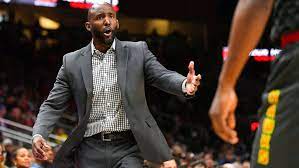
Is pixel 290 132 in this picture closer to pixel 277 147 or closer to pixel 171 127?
pixel 277 147

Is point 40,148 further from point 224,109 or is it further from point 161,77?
point 224,109

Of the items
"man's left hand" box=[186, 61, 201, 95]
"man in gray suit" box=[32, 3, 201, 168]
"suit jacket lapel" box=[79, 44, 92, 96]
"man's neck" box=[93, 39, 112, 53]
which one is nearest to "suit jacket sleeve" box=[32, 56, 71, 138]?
"man in gray suit" box=[32, 3, 201, 168]

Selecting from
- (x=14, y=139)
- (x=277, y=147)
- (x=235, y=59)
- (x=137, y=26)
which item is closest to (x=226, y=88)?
(x=235, y=59)

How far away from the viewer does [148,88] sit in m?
18.6

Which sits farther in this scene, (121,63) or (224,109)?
(121,63)

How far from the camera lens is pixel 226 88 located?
6.81 feet

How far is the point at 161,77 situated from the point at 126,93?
0.89 ft

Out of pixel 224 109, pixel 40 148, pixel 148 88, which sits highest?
pixel 224 109

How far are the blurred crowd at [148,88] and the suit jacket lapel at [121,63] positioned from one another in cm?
932

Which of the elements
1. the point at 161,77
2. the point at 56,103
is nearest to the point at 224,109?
the point at 161,77

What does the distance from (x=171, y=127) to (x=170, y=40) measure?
9.96 feet

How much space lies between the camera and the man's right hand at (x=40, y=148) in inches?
158

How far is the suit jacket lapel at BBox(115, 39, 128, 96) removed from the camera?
4.20 meters

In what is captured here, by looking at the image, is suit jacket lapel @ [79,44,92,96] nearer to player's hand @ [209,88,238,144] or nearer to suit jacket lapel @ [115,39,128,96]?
suit jacket lapel @ [115,39,128,96]
